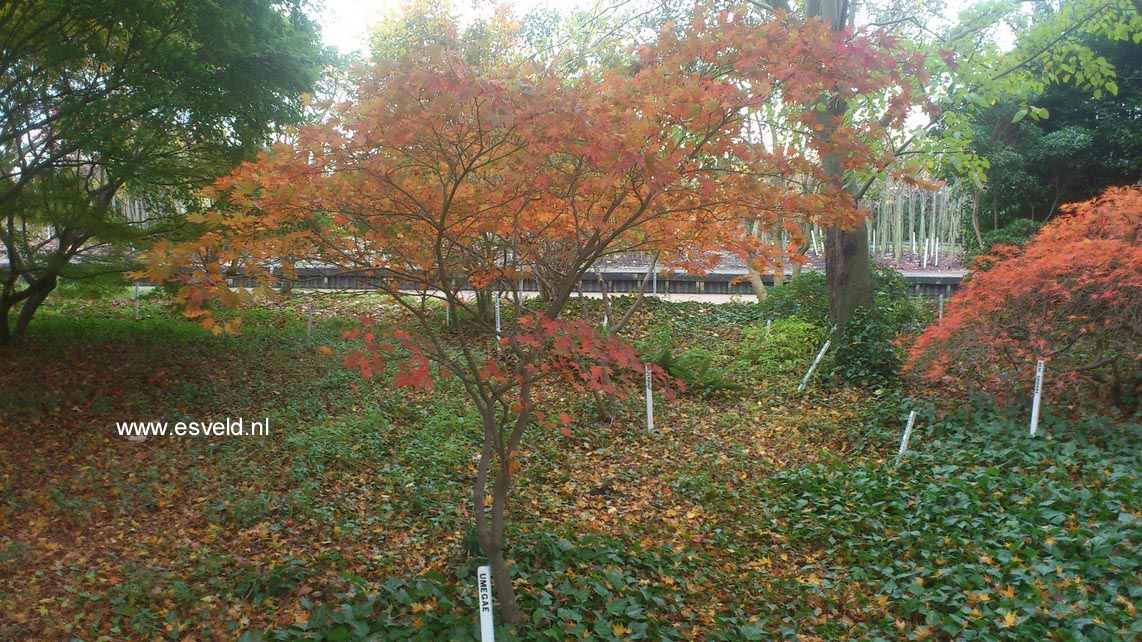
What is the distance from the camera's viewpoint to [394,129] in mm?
3439

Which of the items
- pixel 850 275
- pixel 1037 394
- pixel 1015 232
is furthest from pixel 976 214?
pixel 1037 394

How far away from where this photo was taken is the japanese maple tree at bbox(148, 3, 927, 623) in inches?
137

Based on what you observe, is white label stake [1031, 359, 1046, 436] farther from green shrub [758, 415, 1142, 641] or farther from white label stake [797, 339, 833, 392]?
white label stake [797, 339, 833, 392]

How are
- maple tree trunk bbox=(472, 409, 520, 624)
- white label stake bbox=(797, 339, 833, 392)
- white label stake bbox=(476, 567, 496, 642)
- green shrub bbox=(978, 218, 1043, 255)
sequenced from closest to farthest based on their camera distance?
white label stake bbox=(476, 567, 496, 642), maple tree trunk bbox=(472, 409, 520, 624), white label stake bbox=(797, 339, 833, 392), green shrub bbox=(978, 218, 1043, 255)

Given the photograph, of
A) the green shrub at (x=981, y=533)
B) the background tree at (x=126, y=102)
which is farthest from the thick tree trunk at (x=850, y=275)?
the background tree at (x=126, y=102)

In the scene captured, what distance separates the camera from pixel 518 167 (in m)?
4.14

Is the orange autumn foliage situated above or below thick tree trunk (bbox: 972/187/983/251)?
below

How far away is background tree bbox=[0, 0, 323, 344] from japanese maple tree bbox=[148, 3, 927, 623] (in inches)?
125

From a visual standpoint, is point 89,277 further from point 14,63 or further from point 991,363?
point 991,363

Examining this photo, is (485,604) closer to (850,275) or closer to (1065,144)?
(850,275)

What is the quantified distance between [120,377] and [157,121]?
2685 millimetres

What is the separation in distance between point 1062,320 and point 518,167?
18.6 ft

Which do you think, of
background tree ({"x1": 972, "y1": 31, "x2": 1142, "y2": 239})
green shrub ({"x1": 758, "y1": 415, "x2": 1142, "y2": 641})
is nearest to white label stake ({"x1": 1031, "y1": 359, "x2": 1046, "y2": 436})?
green shrub ({"x1": 758, "y1": 415, "x2": 1142, "y2": 641})

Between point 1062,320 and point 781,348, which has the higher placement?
point 1062,320
